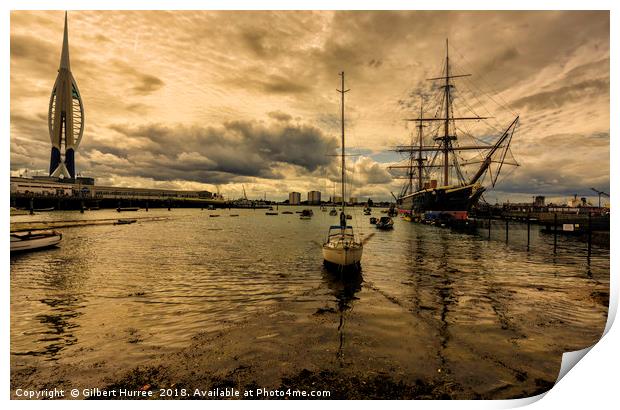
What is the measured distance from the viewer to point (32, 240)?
28.6 metres

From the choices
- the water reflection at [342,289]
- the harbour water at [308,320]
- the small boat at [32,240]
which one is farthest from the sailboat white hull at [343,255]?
the small boat at [32,240]

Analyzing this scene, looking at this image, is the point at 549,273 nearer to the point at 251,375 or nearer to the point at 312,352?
the point at 312,352

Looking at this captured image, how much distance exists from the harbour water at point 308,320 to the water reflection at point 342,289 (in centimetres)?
8

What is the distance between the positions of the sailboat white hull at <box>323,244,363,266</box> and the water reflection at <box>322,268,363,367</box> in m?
0.74

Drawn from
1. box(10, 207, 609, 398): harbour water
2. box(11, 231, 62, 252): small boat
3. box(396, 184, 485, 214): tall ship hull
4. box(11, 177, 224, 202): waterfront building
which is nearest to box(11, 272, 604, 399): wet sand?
box(10, 207, 609, 398): harbour water

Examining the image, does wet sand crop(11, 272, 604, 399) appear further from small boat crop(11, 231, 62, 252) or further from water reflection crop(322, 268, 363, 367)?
small boat crop(11, 231, 62, 252)

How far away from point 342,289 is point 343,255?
2861 mm

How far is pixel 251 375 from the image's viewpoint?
7570mm

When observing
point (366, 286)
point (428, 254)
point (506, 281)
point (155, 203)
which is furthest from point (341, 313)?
point (155, 203)

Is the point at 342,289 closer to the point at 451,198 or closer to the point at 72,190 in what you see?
the point at 451,198

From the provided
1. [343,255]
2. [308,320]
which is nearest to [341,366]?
[308,320]

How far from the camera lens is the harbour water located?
799 cm
